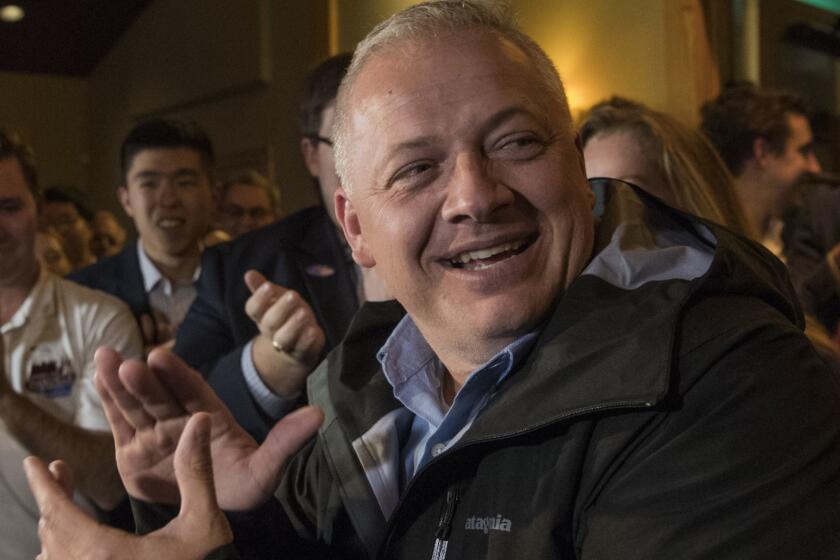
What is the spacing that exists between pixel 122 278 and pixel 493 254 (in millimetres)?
1937

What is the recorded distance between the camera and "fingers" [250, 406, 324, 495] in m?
1.15

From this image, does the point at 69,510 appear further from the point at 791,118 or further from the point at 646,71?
the point at 646,71

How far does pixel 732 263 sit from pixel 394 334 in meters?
0.51

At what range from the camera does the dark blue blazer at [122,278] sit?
274cm

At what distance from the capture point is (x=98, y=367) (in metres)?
1.15

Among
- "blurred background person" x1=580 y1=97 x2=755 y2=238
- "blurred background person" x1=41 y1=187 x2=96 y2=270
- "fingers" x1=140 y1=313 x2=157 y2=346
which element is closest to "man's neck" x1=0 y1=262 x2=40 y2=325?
"fingers" x1=140 y1=313 x2=157 y2=346

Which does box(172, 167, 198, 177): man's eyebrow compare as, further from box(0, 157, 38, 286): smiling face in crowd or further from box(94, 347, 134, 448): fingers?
box(94, 347, 134, 448): fingers

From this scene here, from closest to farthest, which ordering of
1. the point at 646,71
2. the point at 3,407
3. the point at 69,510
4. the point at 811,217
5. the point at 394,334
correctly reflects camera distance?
the point at 69,510
the point at 394,334
the point at 3,407
the point at 811,217
the point at 646,71

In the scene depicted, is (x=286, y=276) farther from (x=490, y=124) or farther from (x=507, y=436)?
(x=507, y=436)

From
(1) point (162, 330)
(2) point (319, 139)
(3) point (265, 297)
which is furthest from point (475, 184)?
(1) point (162, 330)

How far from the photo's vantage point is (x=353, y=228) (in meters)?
1.30

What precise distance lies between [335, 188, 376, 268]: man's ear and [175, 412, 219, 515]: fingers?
0.35 m

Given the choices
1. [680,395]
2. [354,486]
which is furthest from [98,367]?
[680,395]

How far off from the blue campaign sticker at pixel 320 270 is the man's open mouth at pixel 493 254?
39.3 inches
